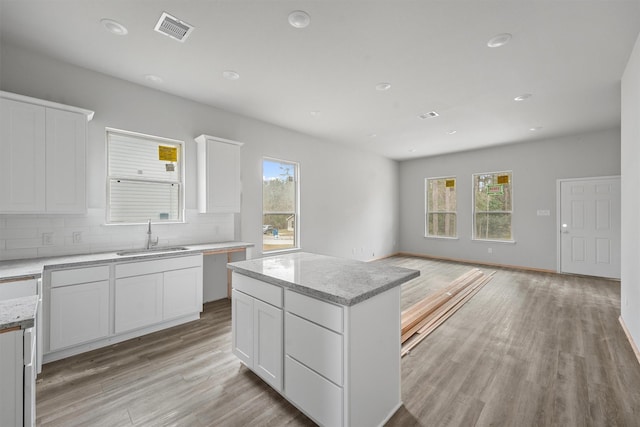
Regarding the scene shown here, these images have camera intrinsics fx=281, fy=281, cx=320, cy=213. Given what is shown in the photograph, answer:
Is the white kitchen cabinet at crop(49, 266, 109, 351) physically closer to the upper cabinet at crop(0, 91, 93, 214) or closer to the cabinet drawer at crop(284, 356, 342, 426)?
the upper cabinet at crop(0, 91, 93, 214)

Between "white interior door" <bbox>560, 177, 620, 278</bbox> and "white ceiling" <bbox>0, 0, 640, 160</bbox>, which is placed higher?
"white ceiling" <bbox>0, 0, 640, 160</bbox>

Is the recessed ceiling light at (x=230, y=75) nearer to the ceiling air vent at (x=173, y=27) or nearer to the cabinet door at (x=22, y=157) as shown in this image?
the ceiling air vent at (x=173, y=27)

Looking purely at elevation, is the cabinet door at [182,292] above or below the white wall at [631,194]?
below

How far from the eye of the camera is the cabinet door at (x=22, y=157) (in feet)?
7.95

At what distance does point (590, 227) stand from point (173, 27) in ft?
24.4

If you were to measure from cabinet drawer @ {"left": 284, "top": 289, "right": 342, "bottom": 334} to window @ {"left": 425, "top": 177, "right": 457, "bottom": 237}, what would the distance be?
6.64 m

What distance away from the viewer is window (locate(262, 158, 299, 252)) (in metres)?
4.97

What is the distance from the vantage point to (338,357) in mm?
1555

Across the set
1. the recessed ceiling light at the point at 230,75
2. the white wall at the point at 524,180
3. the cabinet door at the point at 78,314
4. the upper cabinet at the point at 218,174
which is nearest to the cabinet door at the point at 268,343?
the cabinet door at the point at 78,314

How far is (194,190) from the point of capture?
3947 mm

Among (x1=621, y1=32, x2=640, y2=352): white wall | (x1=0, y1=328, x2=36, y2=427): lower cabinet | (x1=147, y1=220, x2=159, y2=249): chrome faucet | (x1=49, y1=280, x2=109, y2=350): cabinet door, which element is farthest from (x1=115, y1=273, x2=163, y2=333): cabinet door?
(x1=621, y1=32, x2=640, y2=352): white wall

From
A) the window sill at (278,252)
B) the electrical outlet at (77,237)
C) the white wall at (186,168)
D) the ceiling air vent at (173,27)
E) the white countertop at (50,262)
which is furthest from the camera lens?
the window sill at (278,252)

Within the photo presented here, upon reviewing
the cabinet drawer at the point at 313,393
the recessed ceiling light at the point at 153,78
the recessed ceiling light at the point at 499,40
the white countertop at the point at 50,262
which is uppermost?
the recessed ceiling light at the point at 153,78

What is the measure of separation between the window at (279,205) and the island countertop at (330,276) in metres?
2.47
